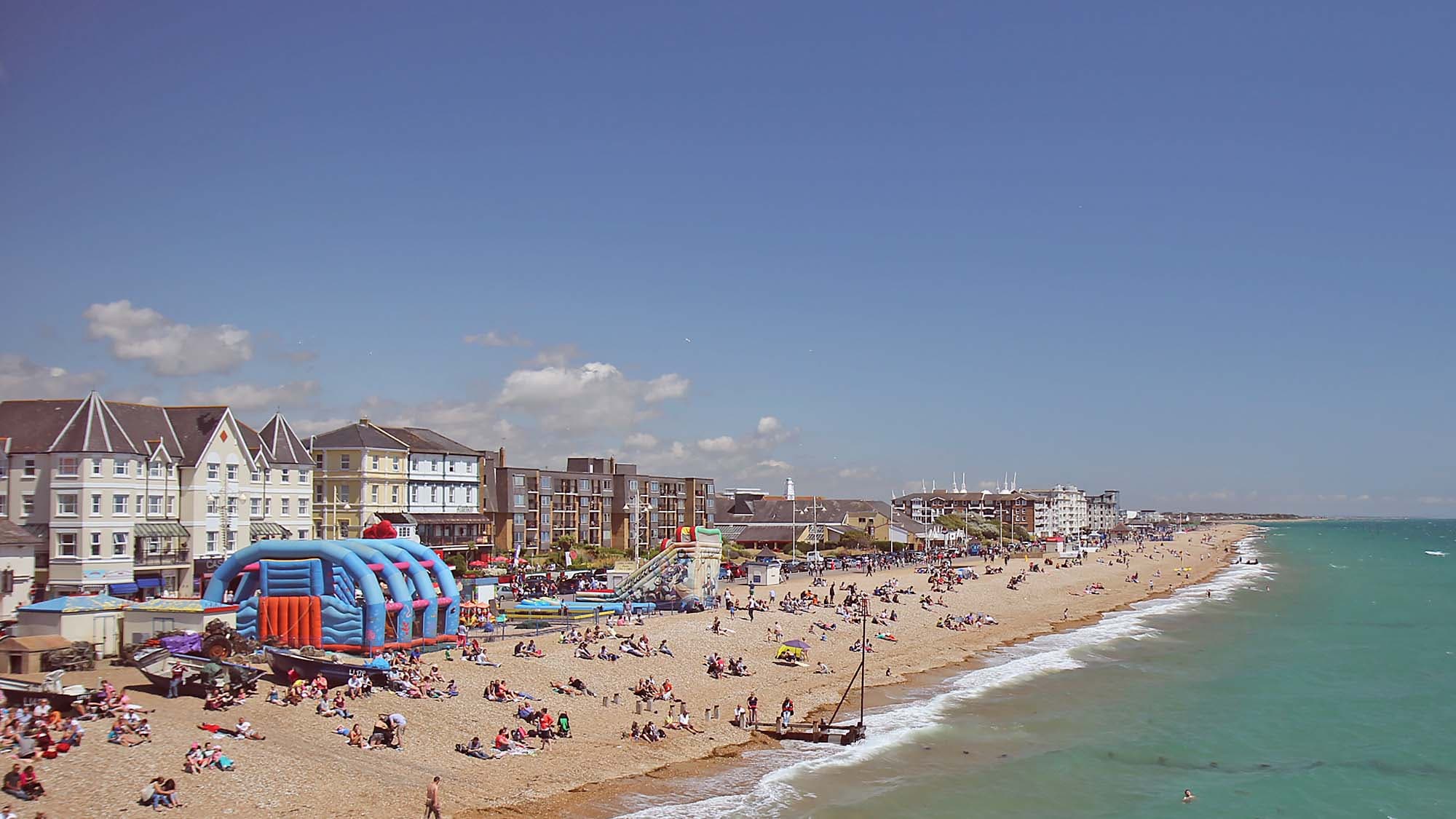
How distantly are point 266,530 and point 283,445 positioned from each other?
6.51 metres

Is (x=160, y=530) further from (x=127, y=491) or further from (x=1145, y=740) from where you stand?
(x=1145, y=740)

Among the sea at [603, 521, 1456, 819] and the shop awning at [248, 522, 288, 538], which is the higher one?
the shop awning at [248, 522, 288, 538]

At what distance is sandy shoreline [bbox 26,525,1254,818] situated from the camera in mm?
23172

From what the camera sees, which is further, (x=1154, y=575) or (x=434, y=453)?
(x=1154, y=575)

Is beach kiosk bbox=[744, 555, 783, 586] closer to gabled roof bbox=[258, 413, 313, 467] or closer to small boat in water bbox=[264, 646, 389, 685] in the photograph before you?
gabled roof bbox=[258, 413, 313, 467]

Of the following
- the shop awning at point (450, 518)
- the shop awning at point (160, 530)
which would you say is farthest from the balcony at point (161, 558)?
the shop awning at point (450, 518)

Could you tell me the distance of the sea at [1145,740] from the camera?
28.2m

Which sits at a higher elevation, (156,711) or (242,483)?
(242,483)

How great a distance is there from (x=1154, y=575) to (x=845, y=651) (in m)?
71.5

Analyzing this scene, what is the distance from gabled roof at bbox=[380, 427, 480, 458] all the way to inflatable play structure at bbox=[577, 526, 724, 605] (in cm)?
2482

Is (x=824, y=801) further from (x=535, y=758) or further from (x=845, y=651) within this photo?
(x=845, y=651)

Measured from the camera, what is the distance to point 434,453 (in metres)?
76.7

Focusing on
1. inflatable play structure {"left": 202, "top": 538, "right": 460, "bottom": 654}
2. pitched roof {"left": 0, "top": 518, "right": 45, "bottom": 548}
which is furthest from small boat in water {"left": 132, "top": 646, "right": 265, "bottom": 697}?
pitched roof {"left": 0, "top": 518, "right": 45, "bottom": 548}

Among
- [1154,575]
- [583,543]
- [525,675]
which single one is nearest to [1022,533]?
[1154,575]
